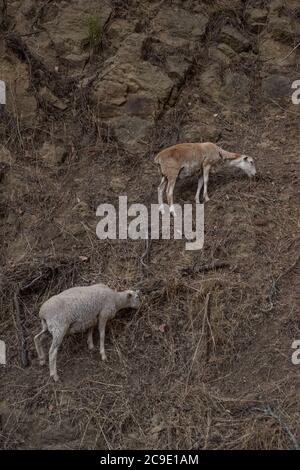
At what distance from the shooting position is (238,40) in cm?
1254

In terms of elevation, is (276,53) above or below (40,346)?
above

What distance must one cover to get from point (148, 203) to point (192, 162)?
96 centimetres

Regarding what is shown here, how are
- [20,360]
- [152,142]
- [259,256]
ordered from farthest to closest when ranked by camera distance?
[152,142]
[259,256]
[20,360]

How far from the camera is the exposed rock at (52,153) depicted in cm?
1093

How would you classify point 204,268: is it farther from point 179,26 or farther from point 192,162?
point 179,26

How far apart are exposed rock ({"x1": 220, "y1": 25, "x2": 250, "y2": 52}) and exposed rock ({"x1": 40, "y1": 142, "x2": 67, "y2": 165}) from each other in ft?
13.4

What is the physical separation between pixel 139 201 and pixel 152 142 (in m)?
1.43

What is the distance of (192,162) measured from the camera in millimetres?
9977

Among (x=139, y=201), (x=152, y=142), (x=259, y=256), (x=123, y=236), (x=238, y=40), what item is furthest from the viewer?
(x=238, y=40)

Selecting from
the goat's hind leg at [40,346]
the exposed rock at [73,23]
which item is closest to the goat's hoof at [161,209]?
the goat's hind leg at [40,346]

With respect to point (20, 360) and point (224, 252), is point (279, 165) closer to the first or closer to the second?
point (224, 252)

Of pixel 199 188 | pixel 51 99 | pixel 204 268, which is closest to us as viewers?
pixel 204 268

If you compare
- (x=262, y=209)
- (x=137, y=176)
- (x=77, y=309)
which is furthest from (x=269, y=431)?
(x=137, y=176)

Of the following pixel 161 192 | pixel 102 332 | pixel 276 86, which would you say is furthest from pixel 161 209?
pixel 276 86
